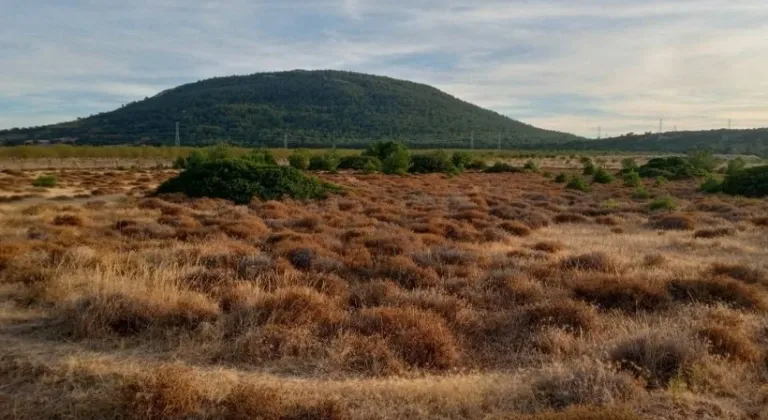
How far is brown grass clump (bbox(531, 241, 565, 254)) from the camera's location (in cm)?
1421

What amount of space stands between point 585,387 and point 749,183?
34.6 metres

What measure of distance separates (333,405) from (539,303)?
4402mm

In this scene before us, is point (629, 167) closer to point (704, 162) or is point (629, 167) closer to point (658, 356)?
point (704, 162)

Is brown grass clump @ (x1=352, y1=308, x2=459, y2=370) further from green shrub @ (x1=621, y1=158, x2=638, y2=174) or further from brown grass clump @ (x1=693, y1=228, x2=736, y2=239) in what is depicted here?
green shrub @ (x1=621, y1=158, x2=638, y2=174)

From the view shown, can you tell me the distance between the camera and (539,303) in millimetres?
8742

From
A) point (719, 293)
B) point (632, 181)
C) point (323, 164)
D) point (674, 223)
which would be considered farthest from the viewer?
point (323, 164)

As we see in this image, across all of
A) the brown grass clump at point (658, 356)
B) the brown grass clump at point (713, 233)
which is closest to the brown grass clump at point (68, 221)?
the brown grass clump at point (658, 356)

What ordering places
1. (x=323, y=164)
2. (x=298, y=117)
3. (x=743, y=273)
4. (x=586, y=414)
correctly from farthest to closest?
1. (x=298, y=117)
2. (x=323, y=164)
3. (x=743, y=273)
4. (x=586, y=414)

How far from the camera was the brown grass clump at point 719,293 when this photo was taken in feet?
30.3

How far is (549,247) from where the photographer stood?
14.4 m

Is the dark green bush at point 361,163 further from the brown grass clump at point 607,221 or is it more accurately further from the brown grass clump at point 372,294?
the brown grass clump at point 372,294

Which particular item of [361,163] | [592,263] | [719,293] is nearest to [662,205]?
[592,263]

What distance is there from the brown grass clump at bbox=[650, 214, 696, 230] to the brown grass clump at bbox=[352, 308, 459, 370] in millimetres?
14036

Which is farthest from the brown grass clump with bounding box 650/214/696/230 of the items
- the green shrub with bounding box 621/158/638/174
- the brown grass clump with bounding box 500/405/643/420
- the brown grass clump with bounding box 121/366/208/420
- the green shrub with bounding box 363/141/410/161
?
the green shrub with bounding box 621/158/638/174
